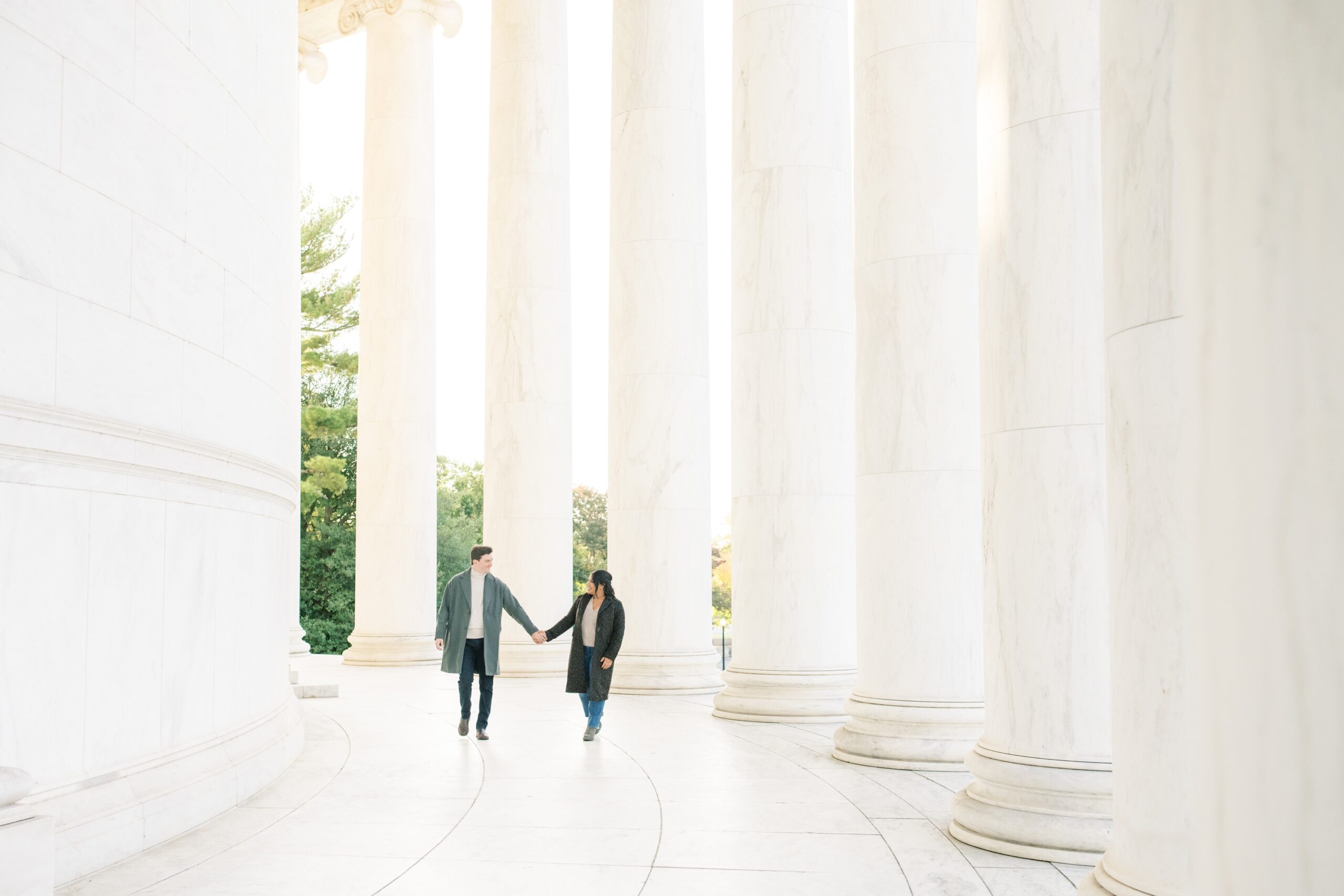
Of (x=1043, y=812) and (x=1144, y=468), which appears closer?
(x=1144, y=468)

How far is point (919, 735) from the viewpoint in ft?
417

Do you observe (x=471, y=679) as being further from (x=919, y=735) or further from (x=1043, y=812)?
(x=1043, y=812)

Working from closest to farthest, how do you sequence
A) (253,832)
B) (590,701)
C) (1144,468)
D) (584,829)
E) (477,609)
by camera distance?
(1144,468), (253,832), (584,829), (590,701), (477,609)

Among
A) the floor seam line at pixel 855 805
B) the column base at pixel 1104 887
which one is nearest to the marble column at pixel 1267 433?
the column base at pixel 1104 887

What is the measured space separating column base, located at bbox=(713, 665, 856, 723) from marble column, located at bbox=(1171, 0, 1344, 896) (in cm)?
13716

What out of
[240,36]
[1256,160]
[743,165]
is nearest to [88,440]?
[240,36]

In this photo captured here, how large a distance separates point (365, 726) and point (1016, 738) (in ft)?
337

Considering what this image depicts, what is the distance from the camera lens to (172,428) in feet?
334

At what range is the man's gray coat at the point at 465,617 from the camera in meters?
Answer: 155

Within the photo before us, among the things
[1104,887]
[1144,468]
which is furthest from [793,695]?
[1144,468]

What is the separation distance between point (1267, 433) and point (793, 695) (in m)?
142

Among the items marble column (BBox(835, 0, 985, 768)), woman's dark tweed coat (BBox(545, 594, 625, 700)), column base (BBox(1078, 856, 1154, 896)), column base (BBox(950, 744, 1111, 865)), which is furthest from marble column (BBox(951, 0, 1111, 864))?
woman's dark tweed coat (BBox(545, 594, 625, 700))

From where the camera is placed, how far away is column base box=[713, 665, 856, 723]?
166750mm

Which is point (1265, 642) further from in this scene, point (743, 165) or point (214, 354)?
point (743, 165)
